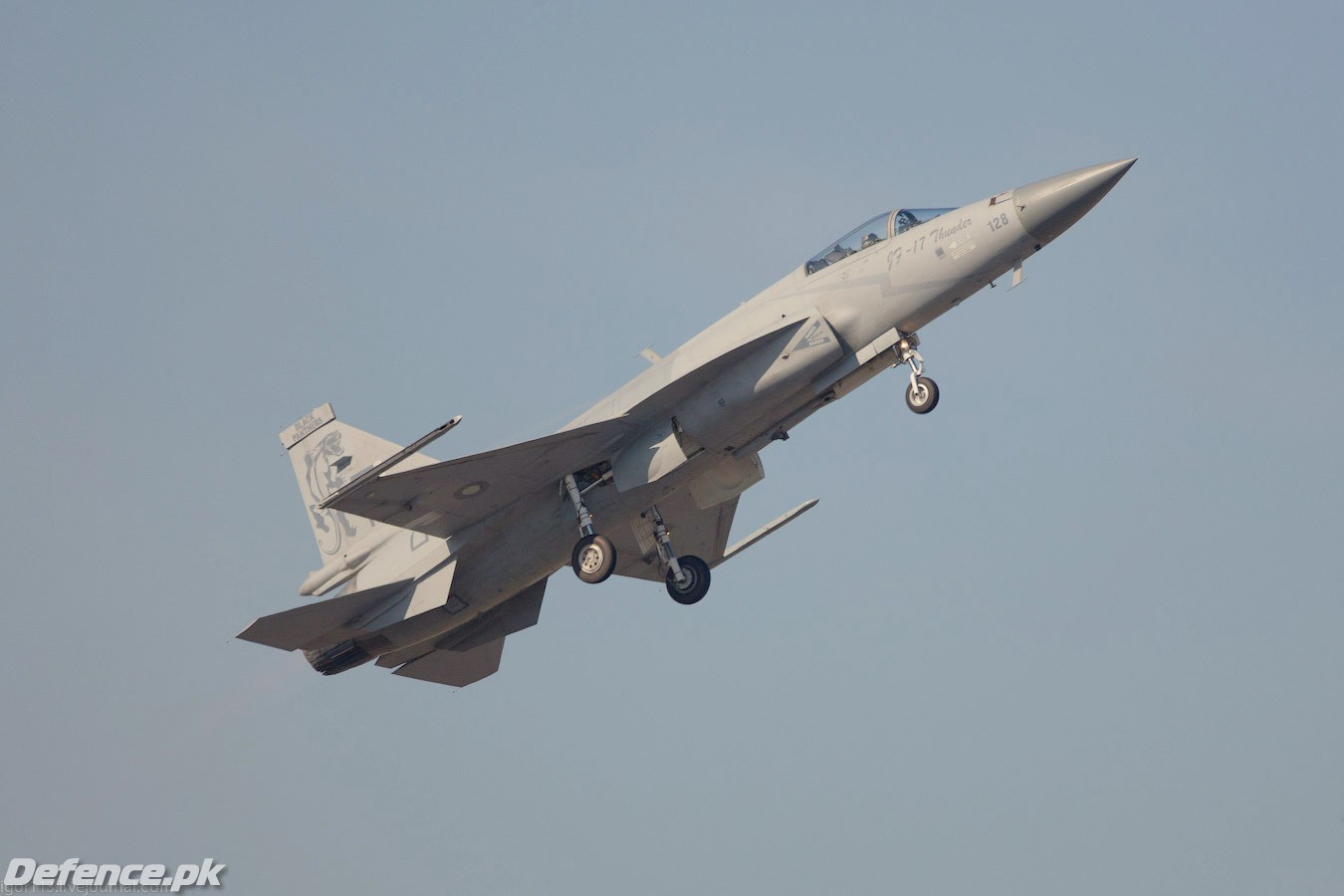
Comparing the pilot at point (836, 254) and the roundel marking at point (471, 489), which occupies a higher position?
the pilot at point (836, 254)

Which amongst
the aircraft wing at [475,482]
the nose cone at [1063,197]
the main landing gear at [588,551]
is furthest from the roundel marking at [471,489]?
the nose cone at [1063,197]

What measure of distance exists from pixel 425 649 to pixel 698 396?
6.34 m

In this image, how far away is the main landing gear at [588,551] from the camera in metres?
20.7

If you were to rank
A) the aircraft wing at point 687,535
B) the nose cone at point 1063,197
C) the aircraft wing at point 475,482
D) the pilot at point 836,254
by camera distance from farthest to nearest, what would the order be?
the aircraft wing at point 687,535 → the pilot at point 836,254 → the aircraft wing at point 475,482 → the nose cone at point 1063,197

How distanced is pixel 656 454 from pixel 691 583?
293 cm

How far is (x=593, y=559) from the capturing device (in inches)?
820

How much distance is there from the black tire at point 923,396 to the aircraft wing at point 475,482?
11.9 ft

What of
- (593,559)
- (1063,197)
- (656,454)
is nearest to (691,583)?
(593,559)

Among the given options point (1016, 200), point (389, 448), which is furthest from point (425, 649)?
point (1016, 200)

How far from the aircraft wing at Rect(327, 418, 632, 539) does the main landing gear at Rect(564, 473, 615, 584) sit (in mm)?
329

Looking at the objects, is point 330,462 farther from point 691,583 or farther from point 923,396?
point 923,396

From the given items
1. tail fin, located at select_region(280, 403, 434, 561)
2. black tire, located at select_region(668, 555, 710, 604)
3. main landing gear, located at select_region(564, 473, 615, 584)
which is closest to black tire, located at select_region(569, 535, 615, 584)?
main landing gear, located at select_region(564, 473, 615, 584)

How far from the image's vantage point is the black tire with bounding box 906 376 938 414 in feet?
64.5

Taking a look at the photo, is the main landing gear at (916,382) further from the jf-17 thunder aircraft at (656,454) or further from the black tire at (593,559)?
the black tire at (593,559)
